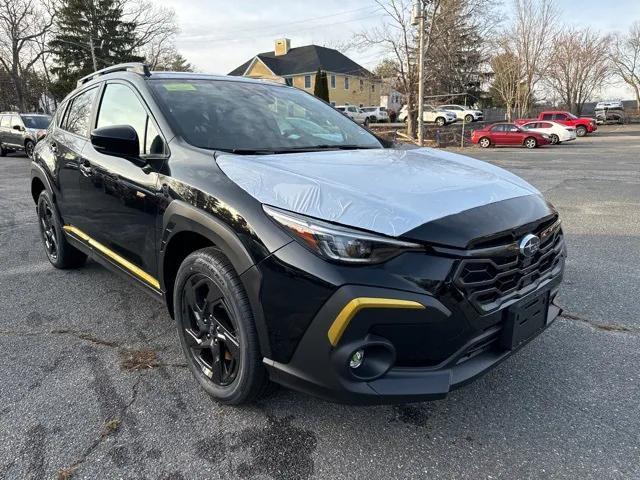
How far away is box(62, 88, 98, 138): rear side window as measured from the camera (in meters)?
3.81

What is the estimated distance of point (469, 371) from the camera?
6.69 ft

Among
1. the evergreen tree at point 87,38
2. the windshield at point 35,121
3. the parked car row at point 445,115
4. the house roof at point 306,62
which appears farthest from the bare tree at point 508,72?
the windshield at point 35,121

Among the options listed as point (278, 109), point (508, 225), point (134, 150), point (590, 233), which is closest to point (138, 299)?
point (134, 150)

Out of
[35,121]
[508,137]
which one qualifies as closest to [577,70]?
[508,137]

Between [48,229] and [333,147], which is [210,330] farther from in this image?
[48,229]

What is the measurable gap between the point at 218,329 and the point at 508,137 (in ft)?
85.4

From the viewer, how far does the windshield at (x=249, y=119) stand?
2787 millimetres

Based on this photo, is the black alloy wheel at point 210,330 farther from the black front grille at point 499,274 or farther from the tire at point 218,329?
the black front grille at point 499,274

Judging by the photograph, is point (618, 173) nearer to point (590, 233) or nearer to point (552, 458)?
point (590, 233)

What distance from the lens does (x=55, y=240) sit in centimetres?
460

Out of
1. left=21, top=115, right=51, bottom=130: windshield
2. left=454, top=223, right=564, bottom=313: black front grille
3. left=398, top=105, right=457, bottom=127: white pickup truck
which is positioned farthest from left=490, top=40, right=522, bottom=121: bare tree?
left=454, top=223, right=564, bottom=313: black front grille

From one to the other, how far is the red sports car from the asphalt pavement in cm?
2319

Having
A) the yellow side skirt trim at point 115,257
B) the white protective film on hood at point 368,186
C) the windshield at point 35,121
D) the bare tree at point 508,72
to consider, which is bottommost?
the yellow side skirt trim at point 115,257

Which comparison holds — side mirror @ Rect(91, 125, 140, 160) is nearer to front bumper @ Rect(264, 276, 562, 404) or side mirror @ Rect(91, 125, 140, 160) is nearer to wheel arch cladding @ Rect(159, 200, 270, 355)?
wheel arch cladding @ Rect(159, 200, 270, 355)
